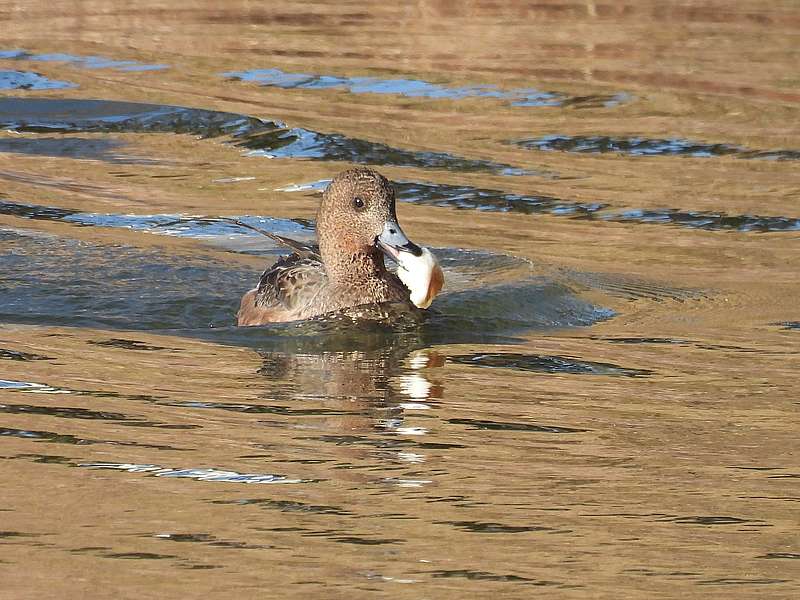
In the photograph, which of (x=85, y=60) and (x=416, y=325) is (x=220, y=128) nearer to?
(x=85, y=60)

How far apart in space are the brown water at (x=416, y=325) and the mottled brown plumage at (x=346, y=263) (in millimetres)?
260

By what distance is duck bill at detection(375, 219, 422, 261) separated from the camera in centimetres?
987

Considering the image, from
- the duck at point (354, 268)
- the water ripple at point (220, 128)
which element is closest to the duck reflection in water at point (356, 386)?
the duck at point (354, 268)

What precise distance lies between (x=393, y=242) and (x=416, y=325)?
1.63 ft

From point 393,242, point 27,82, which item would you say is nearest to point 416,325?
point 393,242

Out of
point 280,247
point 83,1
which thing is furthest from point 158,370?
point 83,1

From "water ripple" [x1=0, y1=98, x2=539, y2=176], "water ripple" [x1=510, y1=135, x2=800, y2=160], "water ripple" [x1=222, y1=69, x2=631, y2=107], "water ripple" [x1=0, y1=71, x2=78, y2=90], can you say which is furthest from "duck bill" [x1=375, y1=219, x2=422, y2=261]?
"water ripple" [x1=0, y1=71, x2=78, y2=90]

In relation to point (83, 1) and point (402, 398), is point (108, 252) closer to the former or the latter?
point (402, 398)

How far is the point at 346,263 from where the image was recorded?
10.2m

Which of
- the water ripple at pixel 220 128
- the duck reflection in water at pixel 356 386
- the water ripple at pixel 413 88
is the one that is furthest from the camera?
the water ripple at pixel 413 88

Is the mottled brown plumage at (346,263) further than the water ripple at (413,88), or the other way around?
the water ripple at (413,88)

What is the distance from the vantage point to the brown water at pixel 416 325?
17.7 feet

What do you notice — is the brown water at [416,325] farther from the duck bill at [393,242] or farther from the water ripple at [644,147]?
the duck bill at [393,242]

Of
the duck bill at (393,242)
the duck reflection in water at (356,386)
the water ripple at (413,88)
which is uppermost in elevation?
the water ripple at (413,88)
